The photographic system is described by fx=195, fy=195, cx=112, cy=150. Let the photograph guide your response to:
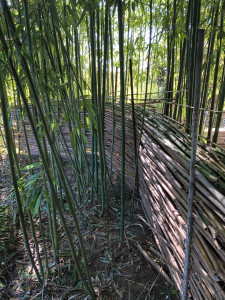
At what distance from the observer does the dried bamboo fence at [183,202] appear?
0.61m

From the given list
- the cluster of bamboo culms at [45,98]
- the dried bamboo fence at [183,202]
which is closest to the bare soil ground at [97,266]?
the cluster of bamboo culms at [45,98]

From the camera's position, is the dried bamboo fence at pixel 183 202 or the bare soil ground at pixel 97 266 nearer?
the dried bamboo fence at pixel 183 202

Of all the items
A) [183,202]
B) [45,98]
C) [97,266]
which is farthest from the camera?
[97,266]

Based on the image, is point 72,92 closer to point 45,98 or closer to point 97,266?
point 45,98

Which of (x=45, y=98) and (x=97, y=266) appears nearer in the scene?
(x=45, y=98)

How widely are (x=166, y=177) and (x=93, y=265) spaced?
2.48ft

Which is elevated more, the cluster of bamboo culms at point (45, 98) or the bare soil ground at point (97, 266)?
the cluster of bamboo culms at point (45, 98)

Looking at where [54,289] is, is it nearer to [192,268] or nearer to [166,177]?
[192,268]

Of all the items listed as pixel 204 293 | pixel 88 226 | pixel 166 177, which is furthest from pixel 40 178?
pixel 204 293

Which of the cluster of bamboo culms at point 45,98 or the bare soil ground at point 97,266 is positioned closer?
the cluster of bamboo culms at point 45,98

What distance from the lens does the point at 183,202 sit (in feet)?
2.67

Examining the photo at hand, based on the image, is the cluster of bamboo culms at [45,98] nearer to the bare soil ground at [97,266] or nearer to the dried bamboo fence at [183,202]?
the bare soil ground at [97,266]

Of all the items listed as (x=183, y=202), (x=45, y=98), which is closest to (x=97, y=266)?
(x=183, y=202)

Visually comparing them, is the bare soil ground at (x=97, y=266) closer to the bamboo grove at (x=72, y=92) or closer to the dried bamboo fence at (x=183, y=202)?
the bamboo grove at (x=72, y=92)
